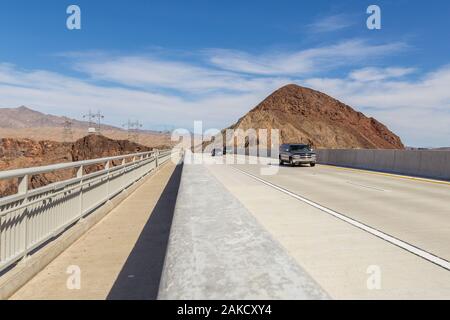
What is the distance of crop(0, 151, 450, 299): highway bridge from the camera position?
3389 mm

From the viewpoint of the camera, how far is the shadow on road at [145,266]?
5289 millimetres

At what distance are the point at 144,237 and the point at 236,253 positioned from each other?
5016 millimetres

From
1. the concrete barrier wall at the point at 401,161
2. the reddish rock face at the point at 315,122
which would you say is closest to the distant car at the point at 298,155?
the concrete barrier wall at the point at 401,161

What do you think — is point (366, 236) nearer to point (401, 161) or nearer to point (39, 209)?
point (39, 209)

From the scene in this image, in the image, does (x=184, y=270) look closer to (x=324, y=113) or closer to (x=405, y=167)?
(x=405, y=167)

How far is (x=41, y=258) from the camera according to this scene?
6.32m

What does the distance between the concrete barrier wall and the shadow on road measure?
16.7m

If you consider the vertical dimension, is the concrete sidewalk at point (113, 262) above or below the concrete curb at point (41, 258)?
below

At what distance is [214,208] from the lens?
21.6ft

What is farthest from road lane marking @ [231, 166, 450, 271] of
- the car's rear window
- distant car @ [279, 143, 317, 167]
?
the car's rear window

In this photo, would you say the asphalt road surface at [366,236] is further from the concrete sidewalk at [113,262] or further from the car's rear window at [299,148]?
the car's rear window at [299,148]

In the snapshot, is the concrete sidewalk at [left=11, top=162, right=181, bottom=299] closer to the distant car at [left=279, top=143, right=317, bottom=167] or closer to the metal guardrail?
the metal guardrail

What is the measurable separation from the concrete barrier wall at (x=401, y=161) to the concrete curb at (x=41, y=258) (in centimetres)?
1801
